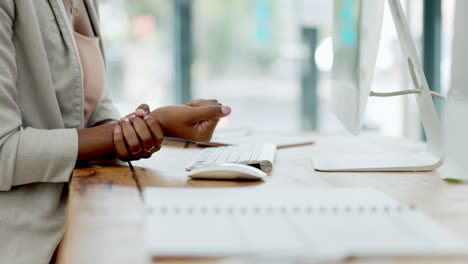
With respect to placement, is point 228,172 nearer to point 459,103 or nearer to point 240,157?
point 240,157

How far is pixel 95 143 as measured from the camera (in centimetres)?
101

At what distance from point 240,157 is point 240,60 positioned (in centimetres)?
289

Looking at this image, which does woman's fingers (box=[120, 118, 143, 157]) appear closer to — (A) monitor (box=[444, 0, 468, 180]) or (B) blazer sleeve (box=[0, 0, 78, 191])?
(B) blazer sleeve (box=[0, 0, 78, 191])

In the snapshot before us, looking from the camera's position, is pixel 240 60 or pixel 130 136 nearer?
pixel 130 136

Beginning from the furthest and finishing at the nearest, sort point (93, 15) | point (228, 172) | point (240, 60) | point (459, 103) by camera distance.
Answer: point (240, 60) < point (93, 15) < point (228, 172) < point (459, 103)

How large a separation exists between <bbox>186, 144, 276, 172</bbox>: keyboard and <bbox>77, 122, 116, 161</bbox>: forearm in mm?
153

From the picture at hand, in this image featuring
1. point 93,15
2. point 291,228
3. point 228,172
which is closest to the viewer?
point 291,228

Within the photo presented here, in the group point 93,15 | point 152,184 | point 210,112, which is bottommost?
point 152,184

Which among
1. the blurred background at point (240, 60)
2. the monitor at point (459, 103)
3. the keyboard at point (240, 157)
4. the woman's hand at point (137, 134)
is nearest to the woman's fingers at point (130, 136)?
the woman's hand at point (137, 134)

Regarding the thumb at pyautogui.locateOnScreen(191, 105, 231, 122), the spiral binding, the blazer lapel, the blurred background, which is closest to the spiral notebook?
the spiral binding

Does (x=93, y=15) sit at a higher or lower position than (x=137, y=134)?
higher

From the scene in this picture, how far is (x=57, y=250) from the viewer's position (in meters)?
0.96

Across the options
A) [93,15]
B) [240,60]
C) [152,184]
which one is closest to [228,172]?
[152,184]

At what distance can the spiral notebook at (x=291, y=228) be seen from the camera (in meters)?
0.50
